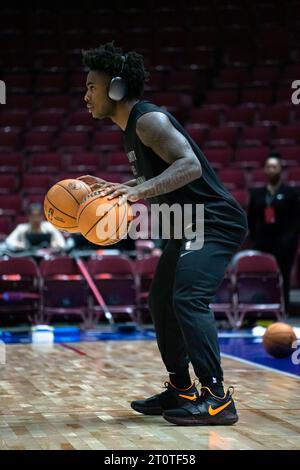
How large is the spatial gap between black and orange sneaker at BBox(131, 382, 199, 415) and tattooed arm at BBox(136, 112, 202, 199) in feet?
3.57

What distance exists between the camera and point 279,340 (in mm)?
6801

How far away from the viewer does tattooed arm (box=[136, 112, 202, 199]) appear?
3982mm

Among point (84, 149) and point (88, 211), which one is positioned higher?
point (84, 149)

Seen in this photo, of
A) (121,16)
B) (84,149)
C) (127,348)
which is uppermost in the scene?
(121,16)

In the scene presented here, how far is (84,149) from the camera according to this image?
14.4m

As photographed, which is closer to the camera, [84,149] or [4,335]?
[4,335]

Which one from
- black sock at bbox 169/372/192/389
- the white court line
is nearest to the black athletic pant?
black sock at bbox 169/372/192/389

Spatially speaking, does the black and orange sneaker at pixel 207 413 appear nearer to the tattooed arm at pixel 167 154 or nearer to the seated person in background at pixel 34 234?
the tattooed arm at pixel 167 154

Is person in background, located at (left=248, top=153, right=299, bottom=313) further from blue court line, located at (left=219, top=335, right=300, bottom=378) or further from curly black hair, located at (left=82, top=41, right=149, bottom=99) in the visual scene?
curly black hair, located at (left=82, top=41, right=149, bottom=99)

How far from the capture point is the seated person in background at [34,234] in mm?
10203

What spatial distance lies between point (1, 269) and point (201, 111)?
6.17 metres
